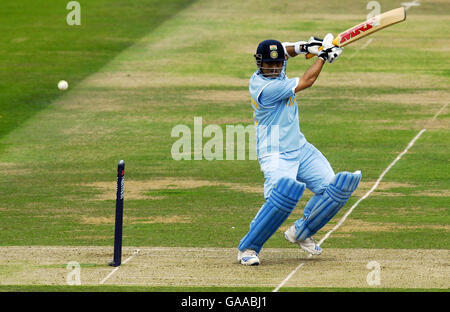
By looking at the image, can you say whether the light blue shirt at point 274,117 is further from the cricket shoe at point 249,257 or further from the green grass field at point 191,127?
the green grass field at point 191,127

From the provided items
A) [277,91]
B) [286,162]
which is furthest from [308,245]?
[277,91]

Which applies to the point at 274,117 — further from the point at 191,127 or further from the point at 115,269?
the point at 191,127

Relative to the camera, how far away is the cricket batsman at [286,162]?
10.2 m

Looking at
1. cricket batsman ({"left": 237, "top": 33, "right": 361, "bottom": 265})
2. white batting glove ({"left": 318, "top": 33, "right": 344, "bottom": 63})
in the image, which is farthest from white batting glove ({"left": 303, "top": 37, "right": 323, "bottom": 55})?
white batting glove ({"left": 318, "top": 33, "right": 344, "bottom": 63})

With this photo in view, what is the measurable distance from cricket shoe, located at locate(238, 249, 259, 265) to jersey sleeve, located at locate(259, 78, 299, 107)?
1.55 metres

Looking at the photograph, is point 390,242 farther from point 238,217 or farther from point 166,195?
point 166,195

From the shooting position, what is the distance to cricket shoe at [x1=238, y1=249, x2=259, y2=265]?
1038 centimetres

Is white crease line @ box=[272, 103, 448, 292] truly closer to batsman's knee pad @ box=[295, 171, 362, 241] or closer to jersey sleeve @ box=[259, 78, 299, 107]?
batsman's knee pad @ box=[295, 171, 362, 241]

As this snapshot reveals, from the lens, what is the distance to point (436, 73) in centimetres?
2352

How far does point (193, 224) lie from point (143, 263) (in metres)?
2.35

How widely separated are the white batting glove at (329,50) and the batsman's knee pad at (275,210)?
4.33 feet

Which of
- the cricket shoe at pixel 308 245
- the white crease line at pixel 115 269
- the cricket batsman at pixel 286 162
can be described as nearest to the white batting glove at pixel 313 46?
the cricket batsman at pixel 286 162

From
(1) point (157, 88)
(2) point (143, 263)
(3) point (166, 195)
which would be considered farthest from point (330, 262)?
(1) point (157, 88)

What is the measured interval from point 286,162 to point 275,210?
0.61 metres
